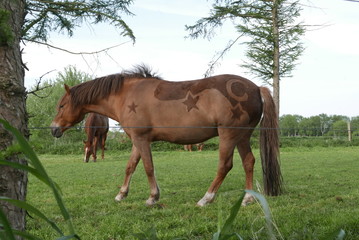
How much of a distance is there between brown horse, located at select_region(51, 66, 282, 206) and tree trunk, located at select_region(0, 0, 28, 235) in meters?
2.50

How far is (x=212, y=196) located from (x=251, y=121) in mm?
1077

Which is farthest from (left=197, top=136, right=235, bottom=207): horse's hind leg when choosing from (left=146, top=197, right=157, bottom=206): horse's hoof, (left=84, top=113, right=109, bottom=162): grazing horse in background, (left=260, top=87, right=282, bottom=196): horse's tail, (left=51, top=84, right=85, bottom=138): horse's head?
(left=84, top=113, right=109, bottom=162): grazing horse in background

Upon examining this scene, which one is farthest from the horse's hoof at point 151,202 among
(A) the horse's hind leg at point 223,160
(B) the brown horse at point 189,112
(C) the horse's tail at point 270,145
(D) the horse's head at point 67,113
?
(D) the horse's head at point 67,113

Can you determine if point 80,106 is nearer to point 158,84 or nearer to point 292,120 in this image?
point 158,84

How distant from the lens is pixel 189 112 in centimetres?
518

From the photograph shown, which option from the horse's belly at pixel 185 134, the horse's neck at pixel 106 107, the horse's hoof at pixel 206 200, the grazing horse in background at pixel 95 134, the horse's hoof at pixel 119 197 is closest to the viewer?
the horse's hoof at pixel 206 200

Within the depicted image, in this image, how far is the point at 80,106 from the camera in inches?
233

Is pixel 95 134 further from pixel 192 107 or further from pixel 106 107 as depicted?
pixel 192 107

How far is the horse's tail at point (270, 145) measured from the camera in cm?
529

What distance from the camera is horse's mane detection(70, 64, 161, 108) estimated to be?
580 cm

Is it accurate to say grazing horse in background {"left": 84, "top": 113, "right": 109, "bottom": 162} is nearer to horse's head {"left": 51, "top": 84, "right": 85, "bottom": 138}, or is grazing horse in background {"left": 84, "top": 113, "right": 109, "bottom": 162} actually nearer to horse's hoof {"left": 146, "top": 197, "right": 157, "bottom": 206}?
horse's head {"left": 51, "top": 84, "right": 85, "bottom": 138}

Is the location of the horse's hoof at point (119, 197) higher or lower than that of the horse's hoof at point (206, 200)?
lower

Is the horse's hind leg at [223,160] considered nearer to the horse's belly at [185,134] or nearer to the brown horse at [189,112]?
the brown horse at [189,112]

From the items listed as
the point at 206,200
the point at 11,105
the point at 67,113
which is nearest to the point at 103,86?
the point at 67,113
